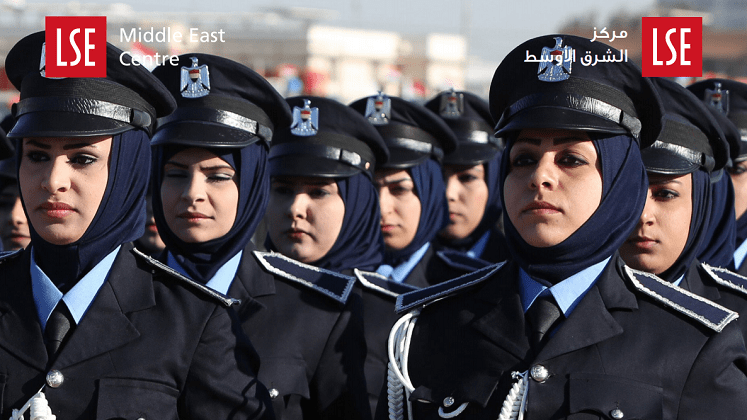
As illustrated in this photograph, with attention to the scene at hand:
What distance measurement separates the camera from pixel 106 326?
3465mm

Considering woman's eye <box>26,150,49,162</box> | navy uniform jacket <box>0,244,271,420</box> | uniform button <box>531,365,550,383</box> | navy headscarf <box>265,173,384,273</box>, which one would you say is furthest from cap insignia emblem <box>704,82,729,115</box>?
woman's eye <box>26,150,49,162</box>

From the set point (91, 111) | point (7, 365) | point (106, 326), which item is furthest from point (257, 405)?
point (91, 111)

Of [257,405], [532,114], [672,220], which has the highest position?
[532,114]

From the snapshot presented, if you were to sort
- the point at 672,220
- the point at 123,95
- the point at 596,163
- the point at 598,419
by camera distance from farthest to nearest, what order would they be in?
the point at 672,220 < the point at 123,95 < the point at 596,163 < the point at 598,419

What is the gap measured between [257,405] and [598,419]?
1142 millimetres

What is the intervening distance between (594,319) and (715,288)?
1.85 m

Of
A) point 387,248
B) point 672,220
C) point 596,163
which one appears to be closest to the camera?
point 596,163

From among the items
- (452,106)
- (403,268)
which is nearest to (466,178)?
(452,106)

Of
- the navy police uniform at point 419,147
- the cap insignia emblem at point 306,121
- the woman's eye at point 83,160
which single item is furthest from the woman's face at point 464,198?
the woman's eye at point 83,160

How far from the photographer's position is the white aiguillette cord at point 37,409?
3.25 m

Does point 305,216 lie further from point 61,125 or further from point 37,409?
point 37,409

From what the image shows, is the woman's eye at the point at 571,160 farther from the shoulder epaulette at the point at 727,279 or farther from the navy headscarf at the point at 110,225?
the shoulder epaulette at the point at 727,279

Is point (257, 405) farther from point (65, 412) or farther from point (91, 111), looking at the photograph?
point (91, 111)

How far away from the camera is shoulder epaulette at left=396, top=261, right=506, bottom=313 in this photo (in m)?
3.54
